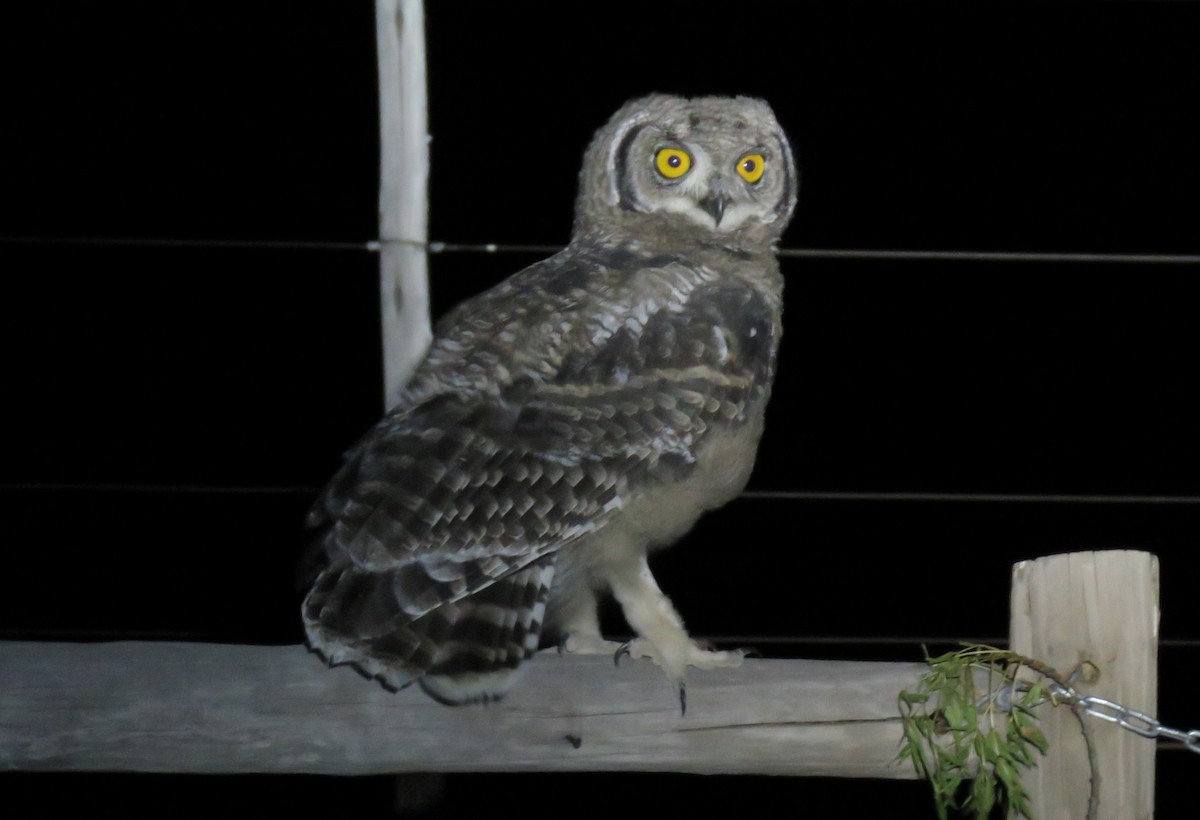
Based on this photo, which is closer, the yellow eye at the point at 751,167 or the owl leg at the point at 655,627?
the owl leg at the point at 655,627

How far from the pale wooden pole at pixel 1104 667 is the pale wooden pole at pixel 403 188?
82 cm

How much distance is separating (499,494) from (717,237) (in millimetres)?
454

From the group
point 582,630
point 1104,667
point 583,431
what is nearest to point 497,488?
point 583,431

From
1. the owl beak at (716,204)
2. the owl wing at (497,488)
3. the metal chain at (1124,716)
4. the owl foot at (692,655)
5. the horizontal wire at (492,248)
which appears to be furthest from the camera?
the horizontal wire at (492,248)

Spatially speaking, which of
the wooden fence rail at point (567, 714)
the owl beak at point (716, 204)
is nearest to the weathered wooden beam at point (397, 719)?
the wooden fence rail at point (567, 714)

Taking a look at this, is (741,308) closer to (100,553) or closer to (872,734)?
(872,734)

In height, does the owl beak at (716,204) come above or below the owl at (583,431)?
above

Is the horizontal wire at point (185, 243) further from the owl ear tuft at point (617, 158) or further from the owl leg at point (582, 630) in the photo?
the owl leg at point (582, 630)

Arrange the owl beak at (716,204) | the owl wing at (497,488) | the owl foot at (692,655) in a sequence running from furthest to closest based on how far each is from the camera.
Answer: the owl beak at (716,204) → the owl foot at (692,655) → the owl wing at (497,488)

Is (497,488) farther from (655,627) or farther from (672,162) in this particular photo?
(672,162)

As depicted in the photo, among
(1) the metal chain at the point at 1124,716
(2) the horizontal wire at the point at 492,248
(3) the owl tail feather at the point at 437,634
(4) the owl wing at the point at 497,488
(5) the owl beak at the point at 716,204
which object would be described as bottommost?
(1) the metal chain at the point at 1124,716

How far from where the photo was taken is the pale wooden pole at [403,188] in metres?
1.53

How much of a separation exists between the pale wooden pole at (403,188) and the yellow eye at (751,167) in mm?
397

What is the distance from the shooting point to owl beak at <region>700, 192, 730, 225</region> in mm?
1498
